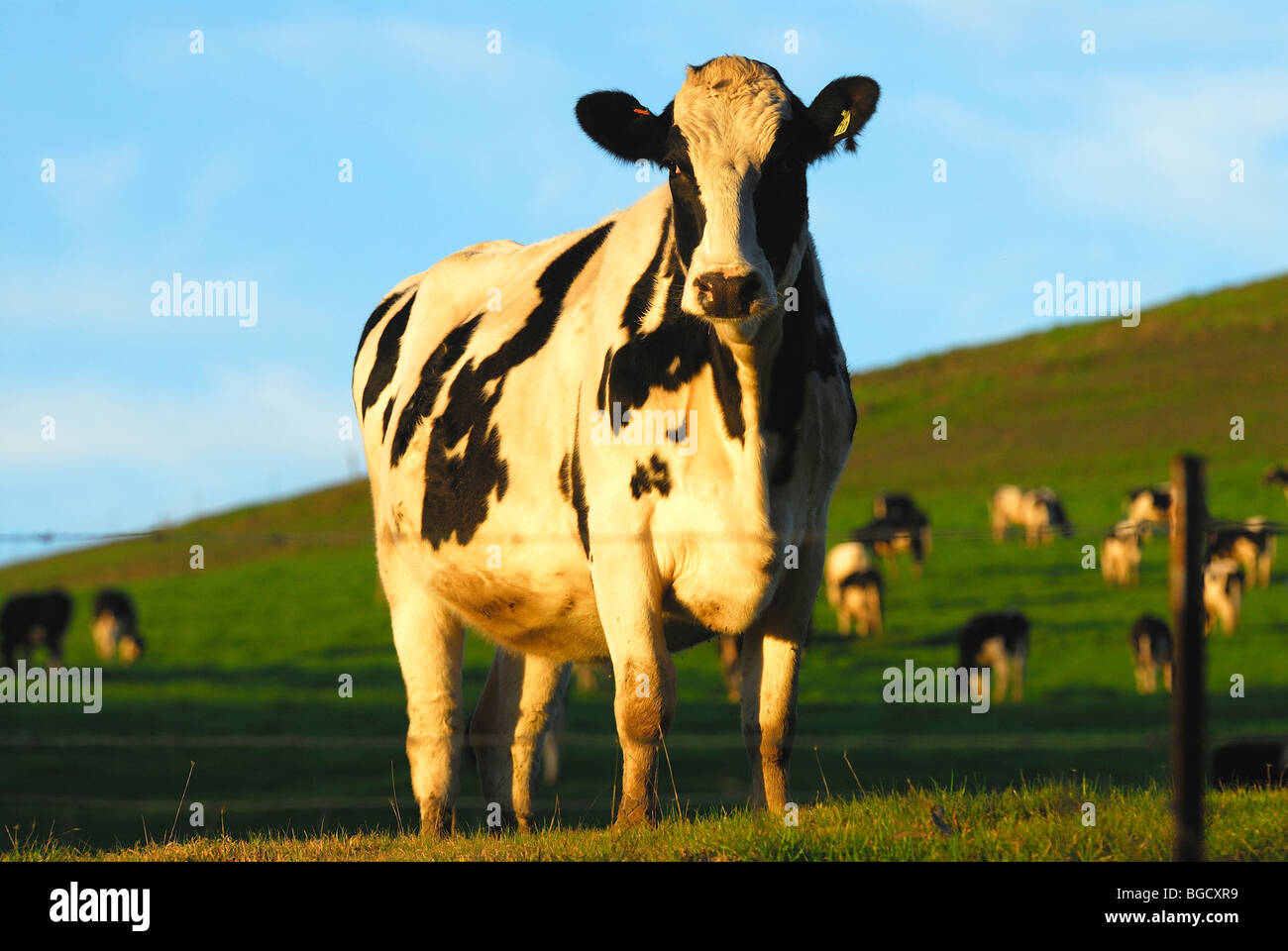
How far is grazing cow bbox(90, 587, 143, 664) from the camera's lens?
49938mm

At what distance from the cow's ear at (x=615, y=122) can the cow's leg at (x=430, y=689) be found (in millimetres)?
2873

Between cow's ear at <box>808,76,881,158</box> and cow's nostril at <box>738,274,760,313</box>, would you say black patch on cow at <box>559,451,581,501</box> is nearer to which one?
cow's nostril at <box>738,274,760,313</box>

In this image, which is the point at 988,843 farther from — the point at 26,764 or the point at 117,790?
the point at 26,764

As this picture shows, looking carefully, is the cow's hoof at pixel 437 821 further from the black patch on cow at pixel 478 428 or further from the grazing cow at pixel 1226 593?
the grazing cow at pixel 1226 593

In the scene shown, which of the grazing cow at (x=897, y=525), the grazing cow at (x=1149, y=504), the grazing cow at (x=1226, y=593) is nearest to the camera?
the grazing cow at (x=1226, y=593)

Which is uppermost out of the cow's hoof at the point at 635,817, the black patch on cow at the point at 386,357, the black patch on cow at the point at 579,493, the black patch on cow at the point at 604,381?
the black patch on cow at the point at 386,357

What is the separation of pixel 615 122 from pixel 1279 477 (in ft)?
147

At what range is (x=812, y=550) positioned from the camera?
21.6ft

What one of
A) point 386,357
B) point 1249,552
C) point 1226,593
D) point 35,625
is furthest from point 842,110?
point 35,625

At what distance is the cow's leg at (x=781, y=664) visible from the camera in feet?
21.6

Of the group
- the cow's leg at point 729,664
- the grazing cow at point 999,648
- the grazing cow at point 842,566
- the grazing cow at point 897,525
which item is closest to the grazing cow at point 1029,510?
the grazing cow at point 897,525

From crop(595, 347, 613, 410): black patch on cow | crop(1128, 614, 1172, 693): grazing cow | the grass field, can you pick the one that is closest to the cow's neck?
crop(595, 347, 613, 410): black patch on cow
